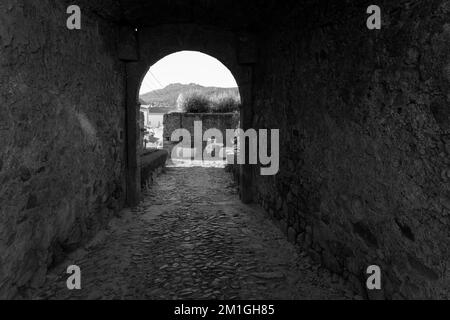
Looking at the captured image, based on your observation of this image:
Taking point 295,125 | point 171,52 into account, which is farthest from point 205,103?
point 295,125

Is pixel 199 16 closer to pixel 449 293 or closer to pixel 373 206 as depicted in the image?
pixel 373 206

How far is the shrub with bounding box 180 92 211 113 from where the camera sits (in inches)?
626

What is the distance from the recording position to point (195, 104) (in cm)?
1595

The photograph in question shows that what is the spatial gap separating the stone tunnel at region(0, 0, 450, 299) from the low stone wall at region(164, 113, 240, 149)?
9589 mm

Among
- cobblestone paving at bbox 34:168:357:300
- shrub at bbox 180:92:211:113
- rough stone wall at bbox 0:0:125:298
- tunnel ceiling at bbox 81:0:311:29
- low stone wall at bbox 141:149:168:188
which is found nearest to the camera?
rough stone wall at bbox 0:0:125:298

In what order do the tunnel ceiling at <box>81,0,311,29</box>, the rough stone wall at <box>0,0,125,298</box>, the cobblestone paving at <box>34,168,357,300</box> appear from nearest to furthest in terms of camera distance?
the rough stone wall at <box>0,0,125,298</box>
the cobblestone paving at <box>34,168,357,300</box>
the tunnel ceiling at <box>81,0,311,29</box>

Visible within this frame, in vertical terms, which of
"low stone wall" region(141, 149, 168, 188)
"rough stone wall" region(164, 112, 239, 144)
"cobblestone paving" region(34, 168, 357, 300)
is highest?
"rough stone wall" region(164, 112, 239, 144)

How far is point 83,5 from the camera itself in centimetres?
359

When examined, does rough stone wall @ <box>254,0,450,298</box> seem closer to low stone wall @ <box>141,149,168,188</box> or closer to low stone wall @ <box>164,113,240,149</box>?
low stone wall @ <box>141,149,168,188</box>

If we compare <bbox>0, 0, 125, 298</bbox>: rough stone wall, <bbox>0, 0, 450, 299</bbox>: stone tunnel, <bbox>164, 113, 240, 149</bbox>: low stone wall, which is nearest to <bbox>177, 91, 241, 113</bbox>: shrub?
<bbox>164, 113, 240, 149</bbox>: low stone wall

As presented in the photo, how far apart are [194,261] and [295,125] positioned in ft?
6.17

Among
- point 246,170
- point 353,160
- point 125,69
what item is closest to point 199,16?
point 125,69

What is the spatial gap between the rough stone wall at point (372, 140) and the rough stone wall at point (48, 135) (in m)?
2.41

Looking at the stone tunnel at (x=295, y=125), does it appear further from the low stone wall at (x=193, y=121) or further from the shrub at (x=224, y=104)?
the shrub at (x=224, y=104)
